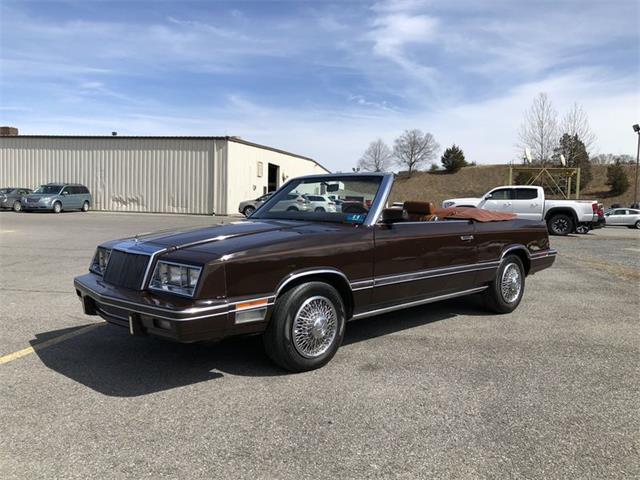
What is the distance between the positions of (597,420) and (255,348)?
9.26ft

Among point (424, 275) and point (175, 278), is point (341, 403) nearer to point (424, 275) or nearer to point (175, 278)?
point (175, 278)

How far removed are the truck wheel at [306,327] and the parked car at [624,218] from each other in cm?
3082

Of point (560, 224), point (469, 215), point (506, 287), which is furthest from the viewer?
point (560, 224)

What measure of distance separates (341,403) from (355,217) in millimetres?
1806

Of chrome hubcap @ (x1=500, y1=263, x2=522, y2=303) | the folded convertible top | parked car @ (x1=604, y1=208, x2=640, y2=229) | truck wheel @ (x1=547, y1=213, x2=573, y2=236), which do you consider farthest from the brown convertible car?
parked car @ (x1=604, y1=208, x2=640, y2=229)

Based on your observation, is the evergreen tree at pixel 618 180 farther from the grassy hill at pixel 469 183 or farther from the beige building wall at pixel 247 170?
the beige building wall at pixel 247 170

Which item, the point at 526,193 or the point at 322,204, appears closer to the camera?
the point at 322,204

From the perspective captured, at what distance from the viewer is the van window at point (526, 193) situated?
65.0ft

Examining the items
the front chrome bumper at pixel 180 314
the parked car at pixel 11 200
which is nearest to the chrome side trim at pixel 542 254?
the front chrome bumper at pixel 180 314

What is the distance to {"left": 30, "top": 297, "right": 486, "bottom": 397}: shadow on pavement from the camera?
4012 mm

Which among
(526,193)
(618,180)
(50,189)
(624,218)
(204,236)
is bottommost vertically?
(624,218)

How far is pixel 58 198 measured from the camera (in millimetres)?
30391

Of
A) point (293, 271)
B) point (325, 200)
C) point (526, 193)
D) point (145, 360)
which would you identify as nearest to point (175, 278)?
point (293, 271)

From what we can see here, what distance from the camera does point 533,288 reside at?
8.24 m
